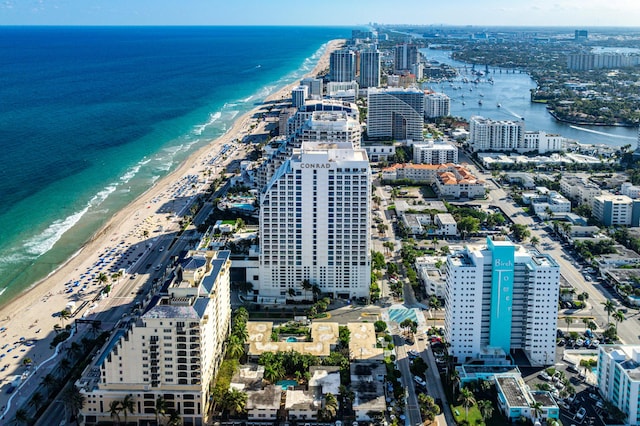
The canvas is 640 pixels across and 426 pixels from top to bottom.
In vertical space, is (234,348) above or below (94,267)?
above

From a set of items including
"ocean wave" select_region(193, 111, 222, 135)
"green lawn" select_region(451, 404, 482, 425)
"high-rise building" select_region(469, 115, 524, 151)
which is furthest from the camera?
"ocean wave" select_region(193, 111, 222, 135)

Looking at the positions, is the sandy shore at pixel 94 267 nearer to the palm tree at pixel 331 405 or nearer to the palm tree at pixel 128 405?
the palm tree at pixel 128 405

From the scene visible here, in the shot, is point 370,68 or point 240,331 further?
point 370,68

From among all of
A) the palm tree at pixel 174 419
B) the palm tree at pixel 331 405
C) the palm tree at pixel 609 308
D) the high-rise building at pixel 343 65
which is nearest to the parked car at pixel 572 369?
the palm tree at pixel 609 308

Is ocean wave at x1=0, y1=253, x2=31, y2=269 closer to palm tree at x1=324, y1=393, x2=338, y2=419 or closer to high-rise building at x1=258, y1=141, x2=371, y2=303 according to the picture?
high-rise building at x1=258, y1=141, x2=371, y2=303

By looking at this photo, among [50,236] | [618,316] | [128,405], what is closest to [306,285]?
[128,405]

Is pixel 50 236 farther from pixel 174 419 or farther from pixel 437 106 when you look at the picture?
pixel 437 106

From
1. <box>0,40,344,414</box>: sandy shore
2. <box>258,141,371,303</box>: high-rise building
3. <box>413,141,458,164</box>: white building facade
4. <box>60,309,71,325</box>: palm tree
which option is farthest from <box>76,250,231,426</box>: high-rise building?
→ <box>413,141,458,164</box>: white building facade
